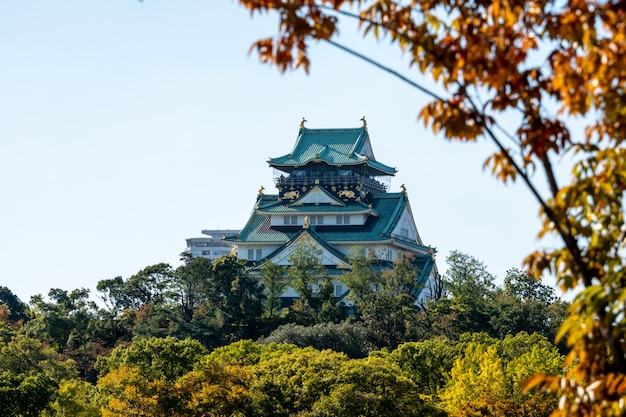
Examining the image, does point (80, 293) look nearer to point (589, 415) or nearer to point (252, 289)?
point (252, 289)

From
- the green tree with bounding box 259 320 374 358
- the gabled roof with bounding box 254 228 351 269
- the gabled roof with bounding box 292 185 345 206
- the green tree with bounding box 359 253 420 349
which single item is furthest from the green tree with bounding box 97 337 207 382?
the gabled roof with bounding box 292 185 345 206

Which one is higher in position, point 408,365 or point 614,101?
point 408,365

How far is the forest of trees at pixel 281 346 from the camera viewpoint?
3253 cm

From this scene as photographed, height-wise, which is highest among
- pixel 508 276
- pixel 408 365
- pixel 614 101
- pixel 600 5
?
pixel 508 276

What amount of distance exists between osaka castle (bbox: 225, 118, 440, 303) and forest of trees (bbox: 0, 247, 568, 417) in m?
1.80

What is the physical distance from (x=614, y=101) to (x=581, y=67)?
10.6 inches

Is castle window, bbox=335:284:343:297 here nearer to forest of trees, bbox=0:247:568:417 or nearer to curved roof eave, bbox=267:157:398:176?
forest of trees, bbox=0:247:568:417

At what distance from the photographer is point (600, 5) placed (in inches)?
254

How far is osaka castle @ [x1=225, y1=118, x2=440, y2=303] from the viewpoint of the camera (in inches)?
2349

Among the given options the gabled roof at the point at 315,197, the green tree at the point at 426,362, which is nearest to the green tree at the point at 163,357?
the green tree at the point at 426,362

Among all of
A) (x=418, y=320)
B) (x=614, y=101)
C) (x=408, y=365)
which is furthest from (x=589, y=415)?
(x=418, y=320)

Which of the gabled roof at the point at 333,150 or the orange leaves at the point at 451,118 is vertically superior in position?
the gabled roof at the point at 333,150

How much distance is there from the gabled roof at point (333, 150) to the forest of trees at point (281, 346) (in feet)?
22.7

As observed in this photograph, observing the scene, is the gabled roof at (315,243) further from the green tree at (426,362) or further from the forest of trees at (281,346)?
the green tree at (426,362)
